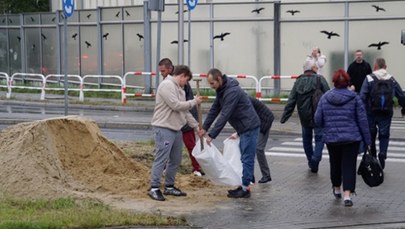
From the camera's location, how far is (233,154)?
11727mm

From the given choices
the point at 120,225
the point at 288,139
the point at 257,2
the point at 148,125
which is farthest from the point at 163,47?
the point at 120,225

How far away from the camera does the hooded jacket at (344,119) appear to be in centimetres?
1070

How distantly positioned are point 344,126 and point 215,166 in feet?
5.58

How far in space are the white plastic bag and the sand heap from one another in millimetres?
870

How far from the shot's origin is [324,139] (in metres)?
10.9

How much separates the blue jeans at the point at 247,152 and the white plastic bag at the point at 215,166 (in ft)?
0.60

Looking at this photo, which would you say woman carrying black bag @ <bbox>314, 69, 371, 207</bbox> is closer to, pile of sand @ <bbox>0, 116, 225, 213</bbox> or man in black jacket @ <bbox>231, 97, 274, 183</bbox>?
man in black jacket @ <bbox>231, 97, 274, 183</bbox>

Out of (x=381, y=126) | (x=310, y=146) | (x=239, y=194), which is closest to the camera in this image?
(x=239, y=194)

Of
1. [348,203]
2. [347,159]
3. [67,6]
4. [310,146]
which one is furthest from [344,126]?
[67,6]

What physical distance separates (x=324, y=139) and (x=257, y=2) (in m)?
18.7

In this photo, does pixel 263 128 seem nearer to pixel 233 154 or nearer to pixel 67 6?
pixel 233 154

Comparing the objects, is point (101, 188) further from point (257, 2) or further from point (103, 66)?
point (103, 66)

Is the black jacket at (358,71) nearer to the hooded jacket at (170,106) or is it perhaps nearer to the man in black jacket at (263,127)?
the man in black jacket at (263,127)

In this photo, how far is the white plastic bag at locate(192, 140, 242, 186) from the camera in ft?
37.0
